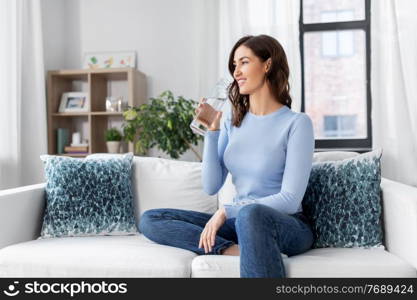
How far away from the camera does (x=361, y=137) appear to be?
152 inches

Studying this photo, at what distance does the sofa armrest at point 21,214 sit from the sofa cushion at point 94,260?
121mm

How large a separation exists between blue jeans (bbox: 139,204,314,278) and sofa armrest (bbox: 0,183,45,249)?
0.51 m

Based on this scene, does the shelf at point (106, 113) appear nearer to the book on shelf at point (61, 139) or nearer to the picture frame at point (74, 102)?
the picture frame at point (74, 102)

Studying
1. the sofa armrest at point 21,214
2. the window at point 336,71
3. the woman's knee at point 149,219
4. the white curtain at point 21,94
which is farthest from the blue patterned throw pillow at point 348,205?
the white curtain at point 21,94

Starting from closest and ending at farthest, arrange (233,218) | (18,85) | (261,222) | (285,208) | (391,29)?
(261,222), (285,208), (233,218), (391,29), (18,85)

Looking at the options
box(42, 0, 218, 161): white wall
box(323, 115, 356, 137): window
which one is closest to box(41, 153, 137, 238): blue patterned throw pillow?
box(42, 0, 218, 161): white wall

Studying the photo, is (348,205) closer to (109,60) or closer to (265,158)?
(265,158)

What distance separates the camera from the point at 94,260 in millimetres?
1799

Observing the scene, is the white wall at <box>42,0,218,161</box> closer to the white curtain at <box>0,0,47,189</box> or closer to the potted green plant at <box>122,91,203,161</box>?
the white curtain at <box>0,0,47,189</box>

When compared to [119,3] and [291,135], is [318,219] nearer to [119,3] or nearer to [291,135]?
[291,135]

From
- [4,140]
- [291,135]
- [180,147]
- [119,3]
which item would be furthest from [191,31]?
[291,135]

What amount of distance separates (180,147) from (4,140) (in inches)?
47.8

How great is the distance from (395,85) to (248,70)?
5.70ft

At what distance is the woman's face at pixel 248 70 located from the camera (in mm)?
1905
